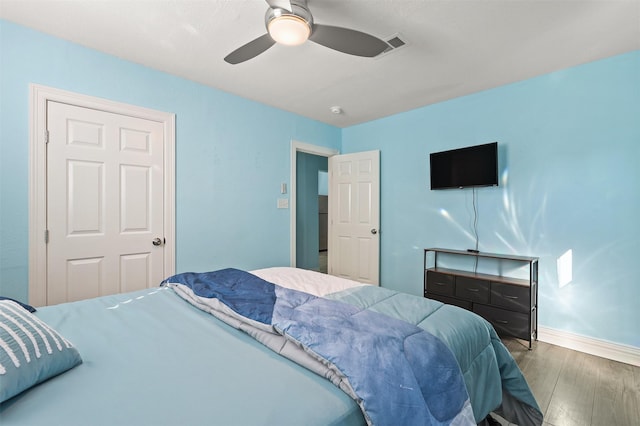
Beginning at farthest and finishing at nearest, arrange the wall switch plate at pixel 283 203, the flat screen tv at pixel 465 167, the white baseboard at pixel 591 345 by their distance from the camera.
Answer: the wall switch plate at pixel 283 203
the flat screen tv at pixel 465 167
the white baseboard at pixel 591 345

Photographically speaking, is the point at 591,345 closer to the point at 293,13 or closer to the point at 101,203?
the point at 293,13

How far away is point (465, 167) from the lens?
10.4 feet

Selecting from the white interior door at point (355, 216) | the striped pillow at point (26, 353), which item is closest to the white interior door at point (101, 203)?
the striped pillow at point (26, 353)

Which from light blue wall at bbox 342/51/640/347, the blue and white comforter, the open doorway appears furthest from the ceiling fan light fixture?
the open doorway

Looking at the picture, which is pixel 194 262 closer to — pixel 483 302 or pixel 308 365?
pixel 308 365

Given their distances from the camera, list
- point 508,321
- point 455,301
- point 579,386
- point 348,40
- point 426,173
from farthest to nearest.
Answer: point 426,173
point 455,301
point 508,321
point 579,386
point 348,40

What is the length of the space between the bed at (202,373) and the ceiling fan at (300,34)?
1.49m

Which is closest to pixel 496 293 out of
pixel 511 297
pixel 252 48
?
pixel 511 297

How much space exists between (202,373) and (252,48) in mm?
1833

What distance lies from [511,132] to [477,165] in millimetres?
446

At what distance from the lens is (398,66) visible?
2.62 metres

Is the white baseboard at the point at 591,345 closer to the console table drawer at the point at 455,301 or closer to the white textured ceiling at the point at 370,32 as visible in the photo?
the console table drawer at the point at 455,301

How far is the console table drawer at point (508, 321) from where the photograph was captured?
8.50ft

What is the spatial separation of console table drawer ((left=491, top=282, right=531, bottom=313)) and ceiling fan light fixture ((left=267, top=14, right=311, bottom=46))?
2665 millimetres
